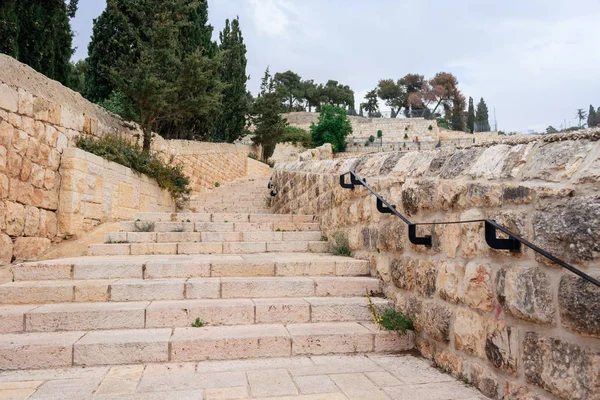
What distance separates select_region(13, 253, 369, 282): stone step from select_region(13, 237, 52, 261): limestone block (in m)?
1.12

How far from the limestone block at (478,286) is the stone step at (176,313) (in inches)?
40.5

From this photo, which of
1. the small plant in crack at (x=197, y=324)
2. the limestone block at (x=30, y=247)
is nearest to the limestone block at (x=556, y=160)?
the small plant in crack at (x=197, y=324)

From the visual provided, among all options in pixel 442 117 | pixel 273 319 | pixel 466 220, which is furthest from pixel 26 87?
pixel 442 117

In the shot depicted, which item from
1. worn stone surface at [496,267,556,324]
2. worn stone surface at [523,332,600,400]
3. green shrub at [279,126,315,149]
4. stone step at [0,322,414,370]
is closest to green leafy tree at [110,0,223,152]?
stone step at [0,322,414,370]

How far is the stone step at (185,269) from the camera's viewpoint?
11.8 feet

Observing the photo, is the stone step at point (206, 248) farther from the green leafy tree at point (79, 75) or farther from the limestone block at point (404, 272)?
the green leafy tree at point (79, 75)

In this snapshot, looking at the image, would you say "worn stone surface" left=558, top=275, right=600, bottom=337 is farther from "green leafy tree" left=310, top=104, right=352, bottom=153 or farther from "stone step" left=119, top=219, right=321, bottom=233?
"green leafy tree" left=310, top=104, right=352, bottom=153

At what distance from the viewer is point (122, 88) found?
8.23 metres

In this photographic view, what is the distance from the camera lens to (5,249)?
440 cm

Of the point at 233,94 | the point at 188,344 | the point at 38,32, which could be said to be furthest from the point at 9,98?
the point at 233,94

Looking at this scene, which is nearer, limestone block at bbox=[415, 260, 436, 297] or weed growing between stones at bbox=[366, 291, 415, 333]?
limestone block at bbox=[415, 260, 436, 297]

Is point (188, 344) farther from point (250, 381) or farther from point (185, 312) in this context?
point (250, 381)

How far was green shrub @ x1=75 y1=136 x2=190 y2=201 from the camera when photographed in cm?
627

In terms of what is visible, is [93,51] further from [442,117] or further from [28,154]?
[442,117]
